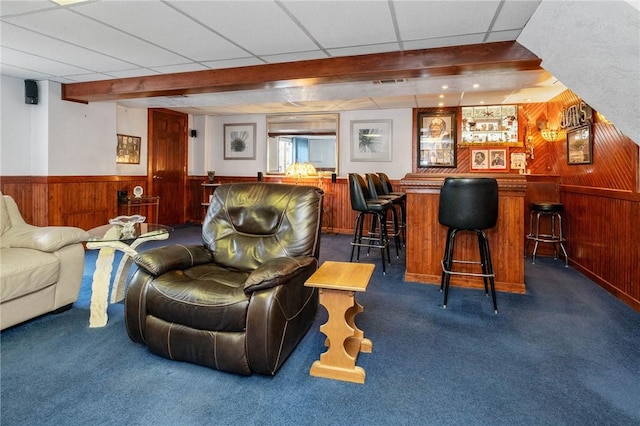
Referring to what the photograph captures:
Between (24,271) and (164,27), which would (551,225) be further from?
(24,271)

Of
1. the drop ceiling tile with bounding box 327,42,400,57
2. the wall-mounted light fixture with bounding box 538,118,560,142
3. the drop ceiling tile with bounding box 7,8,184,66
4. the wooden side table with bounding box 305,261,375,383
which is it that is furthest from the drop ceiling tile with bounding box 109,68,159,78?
the wall-mounted light fixture with bounding box 538,118,560,142

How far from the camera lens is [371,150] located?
23.7ft

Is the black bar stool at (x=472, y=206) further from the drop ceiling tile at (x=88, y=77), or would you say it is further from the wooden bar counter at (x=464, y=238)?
the drop ceiling tile at (x=88, y=77)

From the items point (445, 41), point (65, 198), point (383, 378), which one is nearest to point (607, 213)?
point (445, 41)

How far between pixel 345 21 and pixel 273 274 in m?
A: 2.24

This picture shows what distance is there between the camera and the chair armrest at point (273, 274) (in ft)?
6.43

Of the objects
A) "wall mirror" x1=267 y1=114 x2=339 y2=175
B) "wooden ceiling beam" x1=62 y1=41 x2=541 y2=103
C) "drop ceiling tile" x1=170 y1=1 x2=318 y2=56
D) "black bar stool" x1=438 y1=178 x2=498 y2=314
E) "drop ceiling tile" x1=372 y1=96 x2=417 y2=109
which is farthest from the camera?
"wall mirror" x1=267 y1=114 x2=339 y2=175

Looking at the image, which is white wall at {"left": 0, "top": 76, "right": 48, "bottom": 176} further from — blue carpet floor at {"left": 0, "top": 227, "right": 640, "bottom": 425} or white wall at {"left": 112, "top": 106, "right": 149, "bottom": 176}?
blue carpet floor at {"left": 0, "top": 227, "right": 640, "bottom": 425}

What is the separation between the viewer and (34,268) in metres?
2.64

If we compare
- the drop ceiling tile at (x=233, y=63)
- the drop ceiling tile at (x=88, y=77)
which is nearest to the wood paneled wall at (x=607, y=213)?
the drop ceiling tile at (x=233, y=63)

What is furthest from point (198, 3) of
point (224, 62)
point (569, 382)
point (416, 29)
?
point (569, 382)

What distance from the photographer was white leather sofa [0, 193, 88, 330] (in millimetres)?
2523

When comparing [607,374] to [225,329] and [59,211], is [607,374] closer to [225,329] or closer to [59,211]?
[225,329]

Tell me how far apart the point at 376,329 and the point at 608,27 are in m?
2.49
